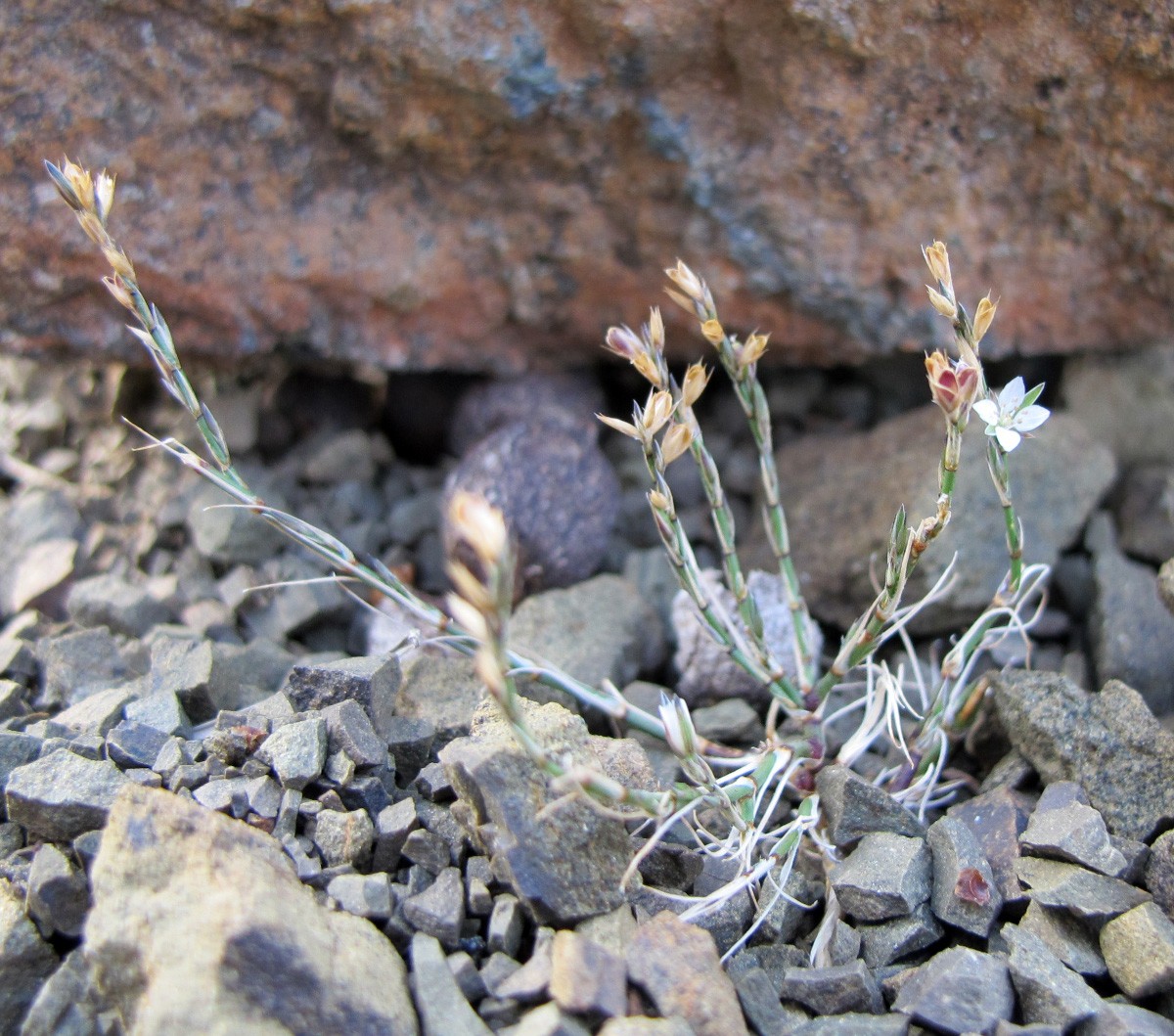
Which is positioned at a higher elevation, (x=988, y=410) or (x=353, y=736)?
(x=988, y=410)

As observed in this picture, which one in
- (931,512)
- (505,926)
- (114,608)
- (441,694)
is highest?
(931,512)

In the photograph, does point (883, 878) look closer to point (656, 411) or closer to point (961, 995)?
point (961, 995)

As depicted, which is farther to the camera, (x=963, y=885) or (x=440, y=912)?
(x=963, y=885)

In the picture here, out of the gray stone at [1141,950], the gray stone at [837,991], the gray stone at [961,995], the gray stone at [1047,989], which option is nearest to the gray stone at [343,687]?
the gray stone at [837,991]

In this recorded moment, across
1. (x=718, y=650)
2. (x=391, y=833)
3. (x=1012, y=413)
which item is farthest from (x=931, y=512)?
(x=391, y=833)

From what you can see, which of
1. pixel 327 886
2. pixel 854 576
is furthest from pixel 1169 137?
pixel 327 886

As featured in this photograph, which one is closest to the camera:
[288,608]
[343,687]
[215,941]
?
[215,941]

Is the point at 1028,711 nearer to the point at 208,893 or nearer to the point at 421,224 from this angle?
the point at 208,893
